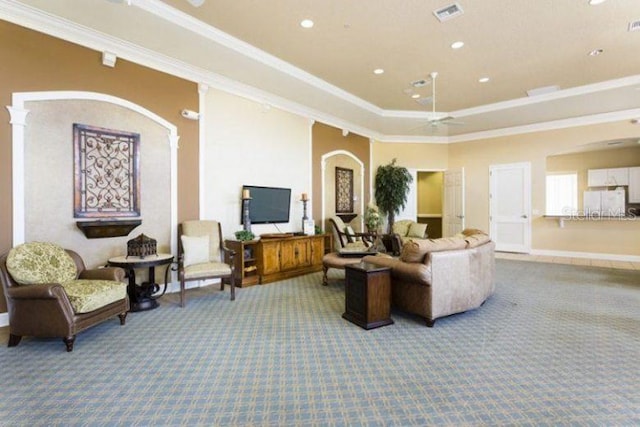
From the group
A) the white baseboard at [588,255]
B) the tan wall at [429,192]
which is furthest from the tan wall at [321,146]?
the white baseboard at [588,255]

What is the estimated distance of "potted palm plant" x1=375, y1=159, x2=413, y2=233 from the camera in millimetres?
8562

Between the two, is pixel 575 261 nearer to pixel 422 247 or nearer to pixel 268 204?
pixel 422 247

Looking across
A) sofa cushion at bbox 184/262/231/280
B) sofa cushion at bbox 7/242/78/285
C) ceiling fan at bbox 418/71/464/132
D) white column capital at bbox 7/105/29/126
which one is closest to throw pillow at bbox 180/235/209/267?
sofa cushion at bbox 184/262/231/280

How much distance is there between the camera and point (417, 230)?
7.78 m

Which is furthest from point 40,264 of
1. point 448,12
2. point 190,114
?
point 448,12

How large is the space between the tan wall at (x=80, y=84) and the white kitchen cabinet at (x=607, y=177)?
10.2m

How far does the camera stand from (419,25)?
427cm

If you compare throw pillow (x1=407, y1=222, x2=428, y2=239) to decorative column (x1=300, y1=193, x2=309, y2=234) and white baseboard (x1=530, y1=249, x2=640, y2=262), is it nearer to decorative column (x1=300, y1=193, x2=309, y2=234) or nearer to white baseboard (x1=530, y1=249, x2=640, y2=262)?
decorative column (x1=300, y1=193, x2=309, y2=234)

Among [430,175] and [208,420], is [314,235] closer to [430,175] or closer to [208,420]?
[208,420]

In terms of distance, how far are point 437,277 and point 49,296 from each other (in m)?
3.68

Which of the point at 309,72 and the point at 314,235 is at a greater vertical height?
the point at 309,72

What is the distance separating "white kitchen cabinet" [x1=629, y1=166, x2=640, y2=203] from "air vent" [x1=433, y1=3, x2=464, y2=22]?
7.59m

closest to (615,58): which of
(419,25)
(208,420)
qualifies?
(419,25)

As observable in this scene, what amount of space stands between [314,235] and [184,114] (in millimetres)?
3071
